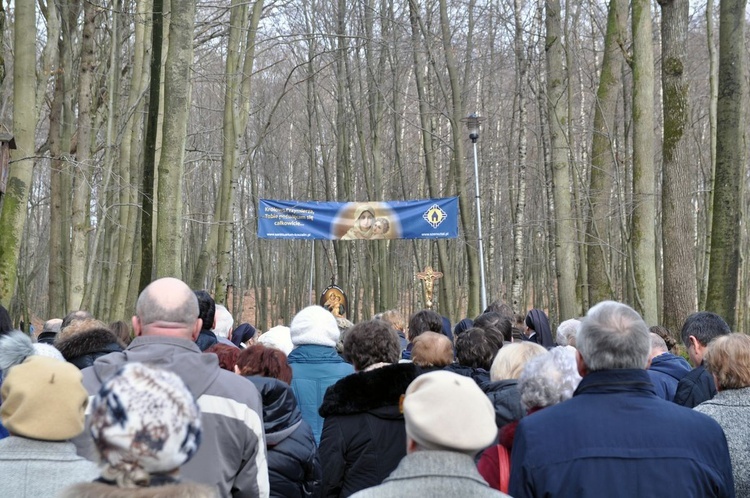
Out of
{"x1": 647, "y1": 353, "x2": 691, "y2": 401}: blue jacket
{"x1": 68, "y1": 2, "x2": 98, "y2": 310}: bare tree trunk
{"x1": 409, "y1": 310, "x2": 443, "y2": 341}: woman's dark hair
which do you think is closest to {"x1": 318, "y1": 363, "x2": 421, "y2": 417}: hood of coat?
{"x1": 647, "y1": 353, "x2": 691, "y2": 401}: blue jacket

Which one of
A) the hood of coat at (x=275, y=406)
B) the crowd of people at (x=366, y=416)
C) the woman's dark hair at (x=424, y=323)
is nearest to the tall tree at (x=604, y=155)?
the woman's dark hair at (x=424, y=323)

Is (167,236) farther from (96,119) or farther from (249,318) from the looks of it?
(249,318)

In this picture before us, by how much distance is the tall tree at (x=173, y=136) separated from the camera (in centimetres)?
913

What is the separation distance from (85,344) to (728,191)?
7.66 meters

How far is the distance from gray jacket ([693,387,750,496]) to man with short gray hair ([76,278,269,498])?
206 cm

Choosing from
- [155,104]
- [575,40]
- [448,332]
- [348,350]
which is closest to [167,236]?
[155,104]

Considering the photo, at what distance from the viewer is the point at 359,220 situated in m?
18.7

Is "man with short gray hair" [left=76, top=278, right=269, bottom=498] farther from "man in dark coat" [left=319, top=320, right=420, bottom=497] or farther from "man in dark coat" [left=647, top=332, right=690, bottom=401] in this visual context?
"man in dark coat" [left=647, top=332, right=690, bottom=401]

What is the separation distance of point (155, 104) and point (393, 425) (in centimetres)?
649

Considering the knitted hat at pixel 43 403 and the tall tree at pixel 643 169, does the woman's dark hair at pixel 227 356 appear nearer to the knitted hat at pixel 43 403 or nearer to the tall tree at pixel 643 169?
the knitted hat at pixel 43 403

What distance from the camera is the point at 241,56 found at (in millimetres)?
16500

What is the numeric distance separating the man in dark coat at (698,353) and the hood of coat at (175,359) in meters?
2.99

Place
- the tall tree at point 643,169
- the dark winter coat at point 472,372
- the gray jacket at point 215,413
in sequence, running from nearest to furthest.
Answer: the gray jacket at point 215,413
the dark winter coat at point 472,372
the tall tree at point 643,169

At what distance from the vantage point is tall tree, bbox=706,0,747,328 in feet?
32.5
